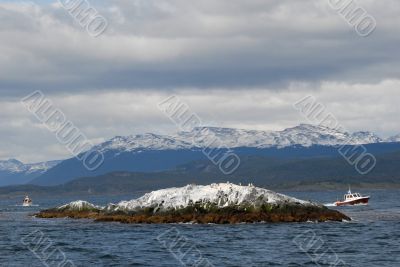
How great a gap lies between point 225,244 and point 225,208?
26.7m

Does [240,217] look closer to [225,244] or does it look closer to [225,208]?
[225,208]

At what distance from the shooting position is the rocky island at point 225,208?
287 feet

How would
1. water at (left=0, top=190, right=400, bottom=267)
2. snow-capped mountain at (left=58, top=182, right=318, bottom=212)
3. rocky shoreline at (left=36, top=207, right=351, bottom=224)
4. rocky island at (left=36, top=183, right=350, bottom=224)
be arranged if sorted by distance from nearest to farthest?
water at (left=0, top=190, right=400, bottom=267), rocky shoreline at (left=36, top=207, right=351, bottom=224), rocky island at (left=36, top=183, right=350, bottom=224), snow-capped mountain at (left=58, top=182, right=318, bottom=212)

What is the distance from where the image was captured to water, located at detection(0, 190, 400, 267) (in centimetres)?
5325

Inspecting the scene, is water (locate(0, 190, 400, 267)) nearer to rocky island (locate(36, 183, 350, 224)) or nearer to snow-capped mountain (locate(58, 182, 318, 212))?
rocky island (locate(36, 183, 350, 224))

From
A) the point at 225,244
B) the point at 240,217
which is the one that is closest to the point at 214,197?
the point at 240,217

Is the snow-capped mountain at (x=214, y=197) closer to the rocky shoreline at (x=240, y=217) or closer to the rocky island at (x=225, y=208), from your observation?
the rocky island at (x=225, y=208)

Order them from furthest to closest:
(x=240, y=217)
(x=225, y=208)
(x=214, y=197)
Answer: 1. (x=214, y=197)
2. (x=225, y=208)
3. (x=240, y=217)

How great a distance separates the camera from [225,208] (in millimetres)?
89500

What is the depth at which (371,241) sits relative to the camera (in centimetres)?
6397

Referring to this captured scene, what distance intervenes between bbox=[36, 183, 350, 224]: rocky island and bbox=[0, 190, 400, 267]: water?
15.2 feet

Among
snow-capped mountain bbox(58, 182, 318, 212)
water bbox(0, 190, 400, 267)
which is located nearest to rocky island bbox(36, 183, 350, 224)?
snow-capped mountain bbox(58, 182, 318, 212)

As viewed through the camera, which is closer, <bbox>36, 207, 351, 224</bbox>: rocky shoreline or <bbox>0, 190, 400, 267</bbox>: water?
<bbox>0, 190, 400, 267</bbox>: water

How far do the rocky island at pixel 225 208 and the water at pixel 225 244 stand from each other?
4629 mm
